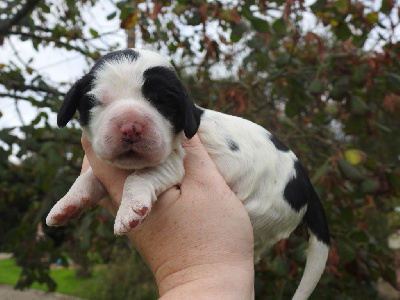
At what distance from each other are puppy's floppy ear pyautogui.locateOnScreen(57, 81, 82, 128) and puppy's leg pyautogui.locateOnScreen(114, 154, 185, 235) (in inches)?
16.6

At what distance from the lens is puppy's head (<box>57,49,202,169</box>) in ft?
5.30

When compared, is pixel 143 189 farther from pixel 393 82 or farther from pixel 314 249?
pixel 393 82

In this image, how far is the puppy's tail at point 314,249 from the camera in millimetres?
2188

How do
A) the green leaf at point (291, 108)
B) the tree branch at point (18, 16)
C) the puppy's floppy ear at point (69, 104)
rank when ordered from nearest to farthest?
the puppy's floppy ear at point (69, 104) < the tree branch at point (18, 16) < the green leaf at point (291, 108)

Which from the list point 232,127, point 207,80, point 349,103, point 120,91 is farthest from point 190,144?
point 207,80

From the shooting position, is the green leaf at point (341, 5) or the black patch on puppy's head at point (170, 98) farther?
the green leaf at point (341, 5)

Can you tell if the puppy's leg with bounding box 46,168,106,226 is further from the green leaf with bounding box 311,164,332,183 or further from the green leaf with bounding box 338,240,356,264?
the green leaf with bounding box 338,240,356,264

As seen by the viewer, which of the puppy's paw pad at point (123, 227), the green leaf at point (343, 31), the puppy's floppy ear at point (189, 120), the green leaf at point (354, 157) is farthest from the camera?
the green leaf at point (343, 31)

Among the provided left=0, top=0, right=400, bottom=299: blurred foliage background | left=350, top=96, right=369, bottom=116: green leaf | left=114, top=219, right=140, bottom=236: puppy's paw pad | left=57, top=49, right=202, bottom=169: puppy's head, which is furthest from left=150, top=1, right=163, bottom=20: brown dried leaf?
left=114, top=219, right=140, bottom=236: puppy's paw pad

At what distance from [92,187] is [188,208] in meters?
0.54

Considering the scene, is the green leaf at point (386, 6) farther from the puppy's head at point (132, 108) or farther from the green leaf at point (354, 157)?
the puppy's head at point (132, 108)

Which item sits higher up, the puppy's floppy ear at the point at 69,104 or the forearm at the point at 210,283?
the puppy's floppy ear at the point at 69,104

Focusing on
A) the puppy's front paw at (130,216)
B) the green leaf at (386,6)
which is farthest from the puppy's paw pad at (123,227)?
the green leaf at (386,6)

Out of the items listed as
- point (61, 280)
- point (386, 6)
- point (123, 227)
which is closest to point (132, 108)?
point (123, 227)
